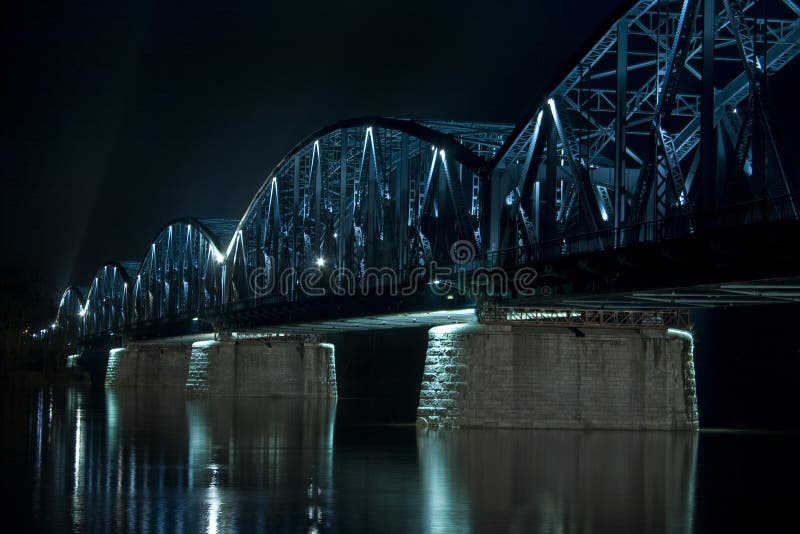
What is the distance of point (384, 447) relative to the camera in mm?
44125

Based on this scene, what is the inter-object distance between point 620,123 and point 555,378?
38.7ft

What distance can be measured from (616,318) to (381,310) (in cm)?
1647

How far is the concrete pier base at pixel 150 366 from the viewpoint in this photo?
145 m

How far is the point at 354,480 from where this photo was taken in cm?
3167

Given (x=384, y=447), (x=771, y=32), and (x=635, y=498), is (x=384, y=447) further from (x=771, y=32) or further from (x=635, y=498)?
(x=771, y=32)

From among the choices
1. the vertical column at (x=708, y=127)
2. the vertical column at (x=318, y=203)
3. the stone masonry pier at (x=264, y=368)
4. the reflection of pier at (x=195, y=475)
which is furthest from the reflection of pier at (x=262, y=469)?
the stone masonry pier at (x=264, y=368)

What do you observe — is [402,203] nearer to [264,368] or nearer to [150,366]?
[264,368]

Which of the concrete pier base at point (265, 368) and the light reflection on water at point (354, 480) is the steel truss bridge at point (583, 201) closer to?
the concrete pier base at point (265, 368)

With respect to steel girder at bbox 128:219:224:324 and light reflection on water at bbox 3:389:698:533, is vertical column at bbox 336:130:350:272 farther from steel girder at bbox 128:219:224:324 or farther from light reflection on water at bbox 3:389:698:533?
steel girder at bbox 128:219:224:324

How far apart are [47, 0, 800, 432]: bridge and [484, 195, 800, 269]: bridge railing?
0.14 metres

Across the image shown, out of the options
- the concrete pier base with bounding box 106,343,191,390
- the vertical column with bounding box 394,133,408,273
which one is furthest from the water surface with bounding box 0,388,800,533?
the concrete pier base with bounding box 106,343,191,390

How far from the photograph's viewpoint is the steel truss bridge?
36.7 m

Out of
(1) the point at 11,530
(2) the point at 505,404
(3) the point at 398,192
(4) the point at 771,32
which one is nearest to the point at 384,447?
(2) the point at 505,404

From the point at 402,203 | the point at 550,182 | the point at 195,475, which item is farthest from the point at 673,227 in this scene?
the point at 402,203
